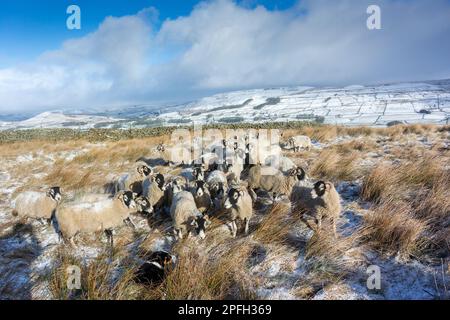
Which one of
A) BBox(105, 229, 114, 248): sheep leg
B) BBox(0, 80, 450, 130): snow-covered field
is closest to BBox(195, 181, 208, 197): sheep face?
BBox(105, 229, 114, 248): sheep leg

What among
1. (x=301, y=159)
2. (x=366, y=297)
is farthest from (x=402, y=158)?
(x=366, y=297)

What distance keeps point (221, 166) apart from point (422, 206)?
6016 mm

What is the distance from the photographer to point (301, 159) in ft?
37.4

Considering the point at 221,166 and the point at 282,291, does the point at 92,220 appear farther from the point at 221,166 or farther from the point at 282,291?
the point at 221,166

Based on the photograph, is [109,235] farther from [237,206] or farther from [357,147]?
[357,147]

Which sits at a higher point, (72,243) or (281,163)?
(281,163)

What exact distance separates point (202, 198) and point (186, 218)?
102 cm

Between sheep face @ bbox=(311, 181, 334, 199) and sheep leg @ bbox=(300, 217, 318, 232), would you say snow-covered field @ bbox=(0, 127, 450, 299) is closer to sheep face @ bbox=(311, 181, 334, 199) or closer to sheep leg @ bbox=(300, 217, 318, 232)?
sheep leg @ bbox=(300, 217, 318, 232)

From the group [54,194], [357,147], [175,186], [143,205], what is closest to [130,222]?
[143,205]

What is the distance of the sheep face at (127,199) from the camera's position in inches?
237

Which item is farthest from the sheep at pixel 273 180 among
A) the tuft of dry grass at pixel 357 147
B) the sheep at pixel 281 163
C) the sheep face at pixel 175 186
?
the tuft of dry grass at pixel 357 147

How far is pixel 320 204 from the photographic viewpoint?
513cm

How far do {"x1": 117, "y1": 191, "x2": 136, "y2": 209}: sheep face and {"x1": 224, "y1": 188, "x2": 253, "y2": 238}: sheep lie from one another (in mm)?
2151

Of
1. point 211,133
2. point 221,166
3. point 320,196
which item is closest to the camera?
point 320,196
